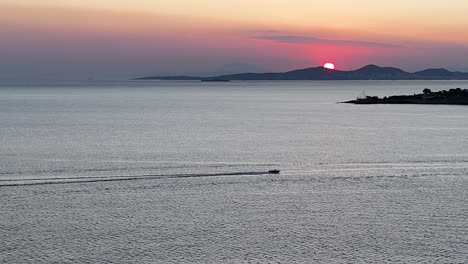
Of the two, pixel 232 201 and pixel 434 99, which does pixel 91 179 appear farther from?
pixel 434 99

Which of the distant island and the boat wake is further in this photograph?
the distant island

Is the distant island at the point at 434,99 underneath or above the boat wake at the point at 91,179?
above

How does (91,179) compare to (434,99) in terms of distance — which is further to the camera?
(434,99)

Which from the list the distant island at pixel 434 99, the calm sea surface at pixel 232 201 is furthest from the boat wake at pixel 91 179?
the distant island at pixel 434 99

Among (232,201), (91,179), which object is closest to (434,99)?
(91,179)

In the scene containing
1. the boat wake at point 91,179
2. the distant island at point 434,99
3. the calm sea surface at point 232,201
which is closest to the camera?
the calm sea surface at point 232,201

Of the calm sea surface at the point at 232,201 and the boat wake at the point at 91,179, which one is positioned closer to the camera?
the calm sea surface at the point at 232,201

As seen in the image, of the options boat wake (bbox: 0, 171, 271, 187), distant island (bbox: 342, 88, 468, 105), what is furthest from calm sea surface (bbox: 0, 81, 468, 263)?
distant island (bbox: 342, 88, 468, 105)

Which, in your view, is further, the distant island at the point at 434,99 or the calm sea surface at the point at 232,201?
the distant island at the point at 434,99

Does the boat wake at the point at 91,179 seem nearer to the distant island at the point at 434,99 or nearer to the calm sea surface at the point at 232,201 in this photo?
the calm sea surface at the point at 232,201

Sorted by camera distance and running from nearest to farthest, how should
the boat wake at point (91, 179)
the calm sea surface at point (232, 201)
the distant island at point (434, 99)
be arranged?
the calm sea surface at point (232, 201) → the boat wake at point (91, 179) → the distant island at point (434, 99)

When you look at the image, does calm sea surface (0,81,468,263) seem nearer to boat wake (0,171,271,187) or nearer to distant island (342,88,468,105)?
boat wake (0,171,271,187)

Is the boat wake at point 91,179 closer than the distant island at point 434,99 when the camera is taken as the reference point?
Yes
